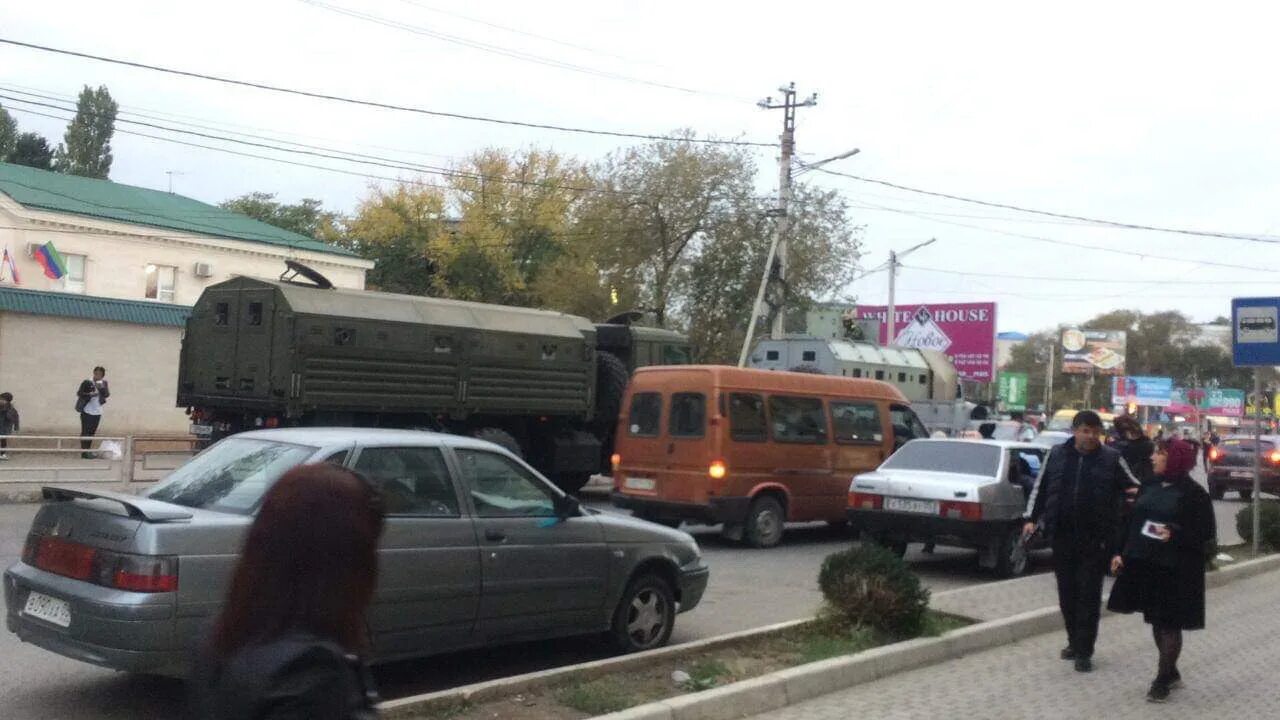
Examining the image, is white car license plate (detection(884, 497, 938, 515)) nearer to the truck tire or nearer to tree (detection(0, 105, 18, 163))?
the truck tire

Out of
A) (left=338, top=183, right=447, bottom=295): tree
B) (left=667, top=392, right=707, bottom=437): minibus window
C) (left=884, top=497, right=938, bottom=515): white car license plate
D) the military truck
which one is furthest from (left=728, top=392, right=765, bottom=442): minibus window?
(left=338, top=183, right=447, bottom=295): tree

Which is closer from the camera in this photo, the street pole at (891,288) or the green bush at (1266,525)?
the green bush at (1266,525)

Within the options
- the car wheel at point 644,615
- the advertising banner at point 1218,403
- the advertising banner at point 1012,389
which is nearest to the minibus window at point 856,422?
the car wheel at point 644,615

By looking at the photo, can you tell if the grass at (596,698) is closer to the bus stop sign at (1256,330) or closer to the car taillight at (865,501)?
the car taillight at (865,501)

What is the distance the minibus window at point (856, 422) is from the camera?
15938 mm

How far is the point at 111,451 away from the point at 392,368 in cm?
424

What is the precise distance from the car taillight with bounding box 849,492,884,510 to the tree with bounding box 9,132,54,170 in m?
60.5

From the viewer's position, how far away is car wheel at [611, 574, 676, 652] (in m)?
8.17

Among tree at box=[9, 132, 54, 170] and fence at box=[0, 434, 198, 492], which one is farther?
tree at box=[9, 132, 54, 170]

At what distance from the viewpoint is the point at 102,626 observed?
5.82 metres

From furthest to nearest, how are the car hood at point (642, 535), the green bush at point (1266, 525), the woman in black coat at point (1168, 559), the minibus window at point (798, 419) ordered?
the green bush at point (1266, 525) → the minibus window at point (798, 419) → the car hood at point (642, 535) → the woman in black coat at point (1168, 559)

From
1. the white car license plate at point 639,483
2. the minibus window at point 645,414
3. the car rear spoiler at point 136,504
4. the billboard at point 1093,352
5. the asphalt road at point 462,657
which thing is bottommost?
the asphalt road at point 462,657

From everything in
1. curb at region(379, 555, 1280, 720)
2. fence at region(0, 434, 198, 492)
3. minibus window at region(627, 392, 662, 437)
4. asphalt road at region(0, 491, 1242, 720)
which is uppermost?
minibus window at region(627, 392, 662, 437)

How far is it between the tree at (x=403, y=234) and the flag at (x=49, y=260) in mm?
20836
